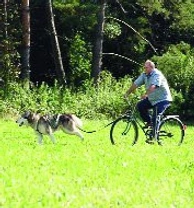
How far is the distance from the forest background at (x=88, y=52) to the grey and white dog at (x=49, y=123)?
11226 mm

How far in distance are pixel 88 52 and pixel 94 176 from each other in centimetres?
2709

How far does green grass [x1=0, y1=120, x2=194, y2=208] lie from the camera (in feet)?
24.4

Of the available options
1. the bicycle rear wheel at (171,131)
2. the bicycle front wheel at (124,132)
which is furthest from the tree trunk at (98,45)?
the bicycle front wheel at (124,132)

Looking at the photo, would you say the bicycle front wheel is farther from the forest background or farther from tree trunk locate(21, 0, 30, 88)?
tree trunk locate(21, 0, 30, 88)

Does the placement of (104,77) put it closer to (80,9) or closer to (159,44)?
(80,9)

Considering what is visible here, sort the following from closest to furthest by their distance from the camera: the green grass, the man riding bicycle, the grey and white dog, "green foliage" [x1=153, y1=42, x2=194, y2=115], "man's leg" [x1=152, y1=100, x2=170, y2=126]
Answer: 1. the green grass
2. the grey and white dog
3. the man riding bicycle
4. "man's leg" [x1=152, y1=100, x2=170, y2=126]
5. "green foliage" [x1=153, y1=42, x2=194, y2=115]

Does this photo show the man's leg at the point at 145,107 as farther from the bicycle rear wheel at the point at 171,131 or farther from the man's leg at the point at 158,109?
the bicycle rear wheel at the point at 171,131

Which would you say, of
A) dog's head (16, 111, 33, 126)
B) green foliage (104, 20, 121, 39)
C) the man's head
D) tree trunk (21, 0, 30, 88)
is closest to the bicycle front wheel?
the man's head

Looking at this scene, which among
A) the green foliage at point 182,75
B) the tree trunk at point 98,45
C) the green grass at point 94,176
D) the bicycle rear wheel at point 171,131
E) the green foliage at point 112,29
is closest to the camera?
the green grass at point 94,176

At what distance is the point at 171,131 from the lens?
600 inches

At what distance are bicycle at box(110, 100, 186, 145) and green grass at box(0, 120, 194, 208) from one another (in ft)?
2.90

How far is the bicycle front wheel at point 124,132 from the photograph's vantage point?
14.4m

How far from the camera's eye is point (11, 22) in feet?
111

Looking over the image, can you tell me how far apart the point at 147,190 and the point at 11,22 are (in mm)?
26838
